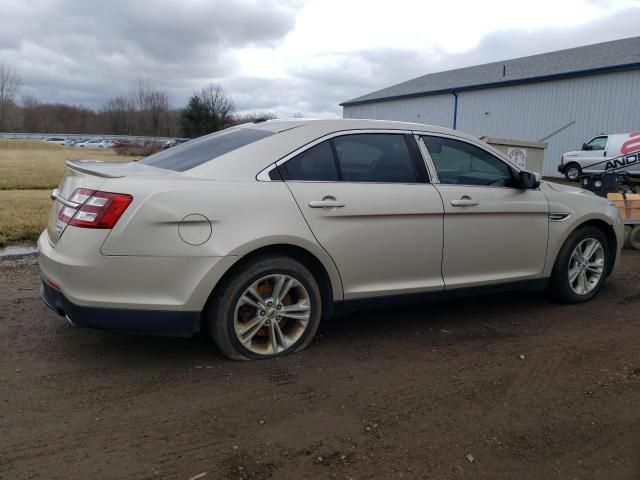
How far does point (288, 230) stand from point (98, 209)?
1.12 meters

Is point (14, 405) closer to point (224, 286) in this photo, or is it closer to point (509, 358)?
point (224, 286)

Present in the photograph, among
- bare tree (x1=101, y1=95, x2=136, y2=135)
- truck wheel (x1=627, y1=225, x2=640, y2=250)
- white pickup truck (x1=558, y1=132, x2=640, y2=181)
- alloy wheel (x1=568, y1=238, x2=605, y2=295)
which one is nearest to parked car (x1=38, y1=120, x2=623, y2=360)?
alloy wheel (x1=568, y1=238, x2=605, y2=295)

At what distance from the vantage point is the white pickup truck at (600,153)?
64.0 feet

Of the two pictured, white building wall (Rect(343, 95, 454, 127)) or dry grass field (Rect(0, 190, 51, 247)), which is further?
white building wall (Rect(343, 95, 454, 127))

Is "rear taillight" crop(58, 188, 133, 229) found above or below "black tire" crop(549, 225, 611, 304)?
above

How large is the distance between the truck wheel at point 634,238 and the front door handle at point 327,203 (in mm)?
5901

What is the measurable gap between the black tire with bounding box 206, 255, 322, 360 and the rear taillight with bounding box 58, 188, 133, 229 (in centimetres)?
75

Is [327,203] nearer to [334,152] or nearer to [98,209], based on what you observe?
[334,152]

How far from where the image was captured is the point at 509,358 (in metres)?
3.83

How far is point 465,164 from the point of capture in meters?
4.44

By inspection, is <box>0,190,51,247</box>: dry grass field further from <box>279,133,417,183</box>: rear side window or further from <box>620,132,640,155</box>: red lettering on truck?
<box>620,132,640,155</box>: red lettering on truck

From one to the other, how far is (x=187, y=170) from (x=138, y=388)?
1369 mm

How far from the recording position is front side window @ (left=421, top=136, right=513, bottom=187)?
429 centimetres

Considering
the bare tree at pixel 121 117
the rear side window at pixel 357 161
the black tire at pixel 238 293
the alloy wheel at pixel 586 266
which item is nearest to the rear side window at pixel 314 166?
the rear side window at pixel 357 161
